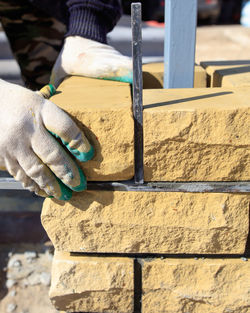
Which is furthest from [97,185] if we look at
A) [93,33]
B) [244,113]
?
[93,33]

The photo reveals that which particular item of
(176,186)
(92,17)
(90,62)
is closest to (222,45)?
(92,17)

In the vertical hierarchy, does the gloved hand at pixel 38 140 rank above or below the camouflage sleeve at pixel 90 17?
below

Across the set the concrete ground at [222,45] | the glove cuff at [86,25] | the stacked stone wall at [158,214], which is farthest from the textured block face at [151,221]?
the concrete ground at [222,45]

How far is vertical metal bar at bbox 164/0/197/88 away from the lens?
1.30 metres

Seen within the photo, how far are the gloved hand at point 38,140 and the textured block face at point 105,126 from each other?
0.05 meters

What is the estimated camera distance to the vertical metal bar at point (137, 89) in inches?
39.9

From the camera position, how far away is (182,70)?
143cm

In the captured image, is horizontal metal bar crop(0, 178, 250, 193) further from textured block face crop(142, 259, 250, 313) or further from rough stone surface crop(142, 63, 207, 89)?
rough stone surface crop(142, 63, 207, 89)

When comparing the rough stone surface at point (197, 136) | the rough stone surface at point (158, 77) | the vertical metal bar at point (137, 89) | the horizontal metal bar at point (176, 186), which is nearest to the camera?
the vertical metal bar at point (137, 89)

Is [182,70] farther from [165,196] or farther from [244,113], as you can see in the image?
[165,196]

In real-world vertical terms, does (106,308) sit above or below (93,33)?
below

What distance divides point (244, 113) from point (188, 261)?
0.70 metres

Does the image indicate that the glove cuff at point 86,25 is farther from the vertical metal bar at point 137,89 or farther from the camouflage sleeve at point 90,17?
the vertical metal bar at point 137,89

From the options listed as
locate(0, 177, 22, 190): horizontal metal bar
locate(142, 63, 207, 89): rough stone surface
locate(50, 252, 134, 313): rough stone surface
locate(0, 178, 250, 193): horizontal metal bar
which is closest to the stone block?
locate(142, 63, 207, 89): rough stone surface
